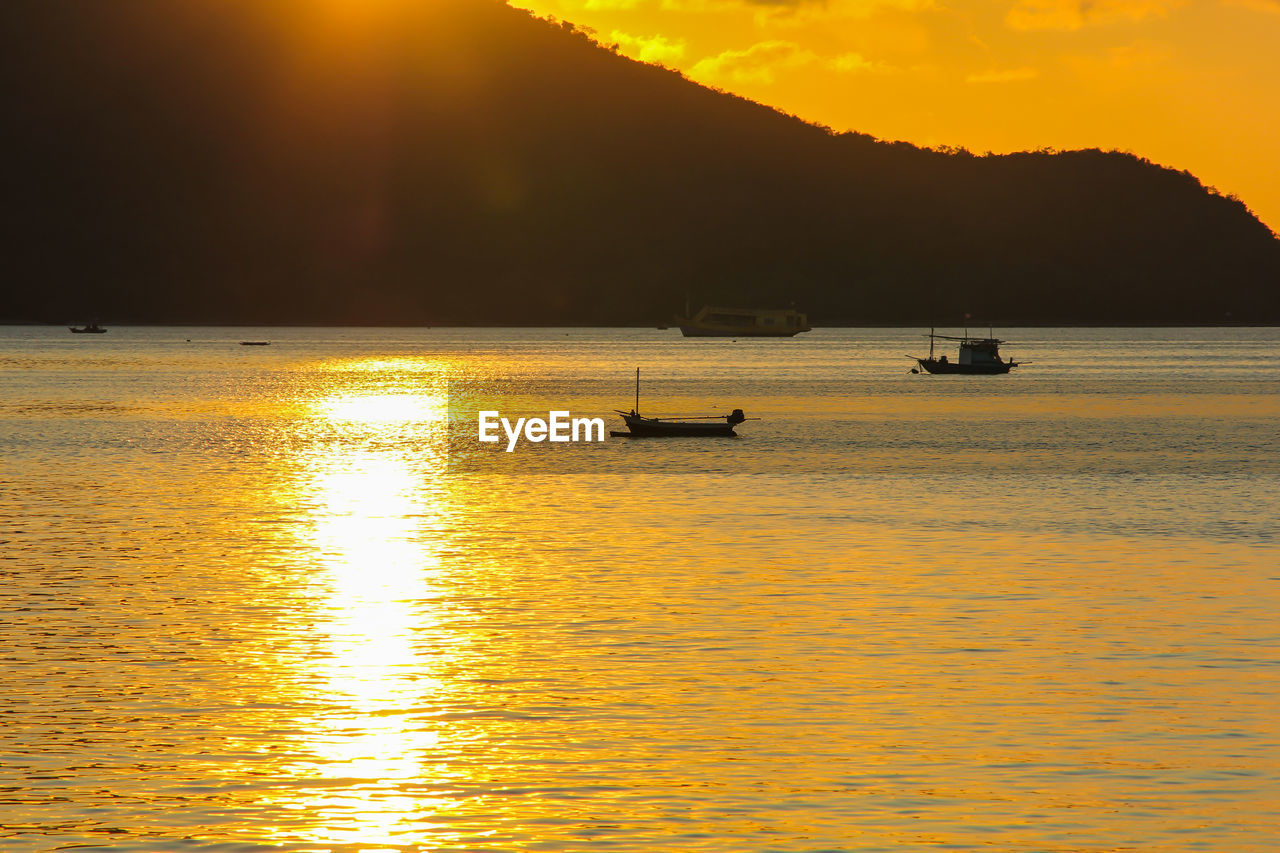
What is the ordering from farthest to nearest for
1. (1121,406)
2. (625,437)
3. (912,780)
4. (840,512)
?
(1121,406)
(625,437)
(840,512)
(912,780)

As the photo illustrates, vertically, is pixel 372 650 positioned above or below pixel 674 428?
above

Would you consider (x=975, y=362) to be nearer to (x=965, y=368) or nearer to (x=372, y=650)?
(x=965, y=368)

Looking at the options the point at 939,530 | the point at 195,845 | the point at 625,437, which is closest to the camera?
the point at 195,845

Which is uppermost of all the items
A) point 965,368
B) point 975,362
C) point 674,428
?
point 975,362

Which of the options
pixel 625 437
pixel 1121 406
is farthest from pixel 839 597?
pixel 1121 406

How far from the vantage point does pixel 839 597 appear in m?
35.8

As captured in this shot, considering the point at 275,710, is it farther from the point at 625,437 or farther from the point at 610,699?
the point at 625,437

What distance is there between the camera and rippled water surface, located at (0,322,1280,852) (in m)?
19.6

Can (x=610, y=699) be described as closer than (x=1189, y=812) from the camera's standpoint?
No

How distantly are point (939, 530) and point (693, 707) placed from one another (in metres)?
25.1

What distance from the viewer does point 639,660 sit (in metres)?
28.8

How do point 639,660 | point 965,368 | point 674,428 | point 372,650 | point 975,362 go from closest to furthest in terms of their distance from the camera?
point 639,660, point 372,650, point 674,428, point 965,368, point 975,362

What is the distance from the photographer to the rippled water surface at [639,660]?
19.6 m

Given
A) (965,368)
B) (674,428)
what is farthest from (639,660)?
(965,368)
